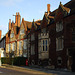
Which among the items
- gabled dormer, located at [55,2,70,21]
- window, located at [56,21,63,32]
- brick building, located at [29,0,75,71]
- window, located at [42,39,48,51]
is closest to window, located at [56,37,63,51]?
brick building, located at [29,0,75,71]

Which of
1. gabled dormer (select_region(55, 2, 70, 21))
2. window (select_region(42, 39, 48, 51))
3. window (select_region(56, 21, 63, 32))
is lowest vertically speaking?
window (select_region(42, 39, 48, 51))

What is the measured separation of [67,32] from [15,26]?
83.1ft

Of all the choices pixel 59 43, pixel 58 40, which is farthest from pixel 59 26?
pixel 59 43

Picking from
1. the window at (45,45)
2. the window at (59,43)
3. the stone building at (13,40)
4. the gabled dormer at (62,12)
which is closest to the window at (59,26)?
the gabled dormer at (62,12)

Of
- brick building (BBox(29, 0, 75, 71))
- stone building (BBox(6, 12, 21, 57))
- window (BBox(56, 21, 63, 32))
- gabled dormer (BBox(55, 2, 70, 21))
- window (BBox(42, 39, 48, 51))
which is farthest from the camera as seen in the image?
stone building (BBox(6, 12, 21, 57))

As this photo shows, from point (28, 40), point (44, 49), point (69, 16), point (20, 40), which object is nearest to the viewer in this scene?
A: point (69, 16)

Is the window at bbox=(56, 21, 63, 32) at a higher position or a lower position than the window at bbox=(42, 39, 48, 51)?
higher

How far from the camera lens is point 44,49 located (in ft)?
107

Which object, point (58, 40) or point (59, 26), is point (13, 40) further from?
point (59, 26)

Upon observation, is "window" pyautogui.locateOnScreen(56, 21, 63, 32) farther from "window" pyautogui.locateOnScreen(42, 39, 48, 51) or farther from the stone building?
the stone building

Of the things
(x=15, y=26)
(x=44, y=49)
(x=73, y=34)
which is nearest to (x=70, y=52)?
(x=73, y=34)

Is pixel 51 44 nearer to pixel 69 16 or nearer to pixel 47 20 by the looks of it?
pixel 47 20

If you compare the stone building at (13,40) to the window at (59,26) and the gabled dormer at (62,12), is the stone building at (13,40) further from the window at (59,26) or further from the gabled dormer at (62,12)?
the gabled dormer at (62,12)

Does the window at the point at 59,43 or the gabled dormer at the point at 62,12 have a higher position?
the gabled dormer at the point at 62,12
